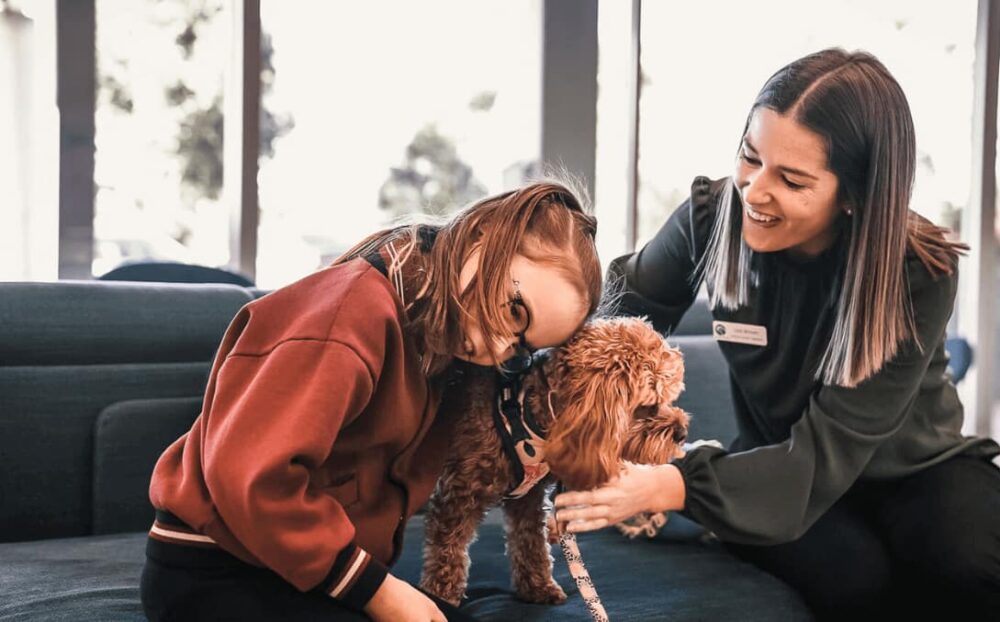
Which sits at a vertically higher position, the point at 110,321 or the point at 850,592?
the point at 110,321

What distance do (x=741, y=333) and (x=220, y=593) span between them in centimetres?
116

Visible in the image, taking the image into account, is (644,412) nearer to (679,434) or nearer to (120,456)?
(679,434)

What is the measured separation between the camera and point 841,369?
62.8 inches

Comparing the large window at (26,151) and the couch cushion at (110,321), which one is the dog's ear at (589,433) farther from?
the large window at (26,151)

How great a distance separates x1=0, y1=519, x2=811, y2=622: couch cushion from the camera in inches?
56.3

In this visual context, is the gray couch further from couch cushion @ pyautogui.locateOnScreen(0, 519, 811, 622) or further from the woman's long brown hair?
the woman's long brown hair

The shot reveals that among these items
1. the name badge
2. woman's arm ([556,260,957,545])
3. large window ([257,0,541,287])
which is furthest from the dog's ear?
large window ([257,0,541,287])

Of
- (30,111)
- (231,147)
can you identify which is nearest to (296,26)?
(231,147)

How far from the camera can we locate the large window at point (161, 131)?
3.21 metres

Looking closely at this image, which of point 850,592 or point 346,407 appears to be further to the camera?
point 850,592

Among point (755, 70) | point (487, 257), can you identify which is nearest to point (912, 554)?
point (487, 257)

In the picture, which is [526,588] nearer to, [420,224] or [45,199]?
[420,224]

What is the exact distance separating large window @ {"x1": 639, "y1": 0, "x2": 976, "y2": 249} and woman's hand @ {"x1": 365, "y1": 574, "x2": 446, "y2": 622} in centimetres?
294

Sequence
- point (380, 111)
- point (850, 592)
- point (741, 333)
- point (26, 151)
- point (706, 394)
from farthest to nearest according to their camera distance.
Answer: point (380, 111)
point (26, 151)
point (706, 394)
point (741, 333)
point (850, 592)
